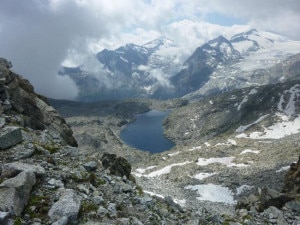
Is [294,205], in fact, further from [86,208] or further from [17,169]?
[17,169]

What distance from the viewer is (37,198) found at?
15023 mm

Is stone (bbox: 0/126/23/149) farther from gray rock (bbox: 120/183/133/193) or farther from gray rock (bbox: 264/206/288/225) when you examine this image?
gray rock (bbox: 264/206/288/225)

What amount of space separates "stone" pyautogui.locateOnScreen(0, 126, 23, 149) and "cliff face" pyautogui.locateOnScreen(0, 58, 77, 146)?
4194mm

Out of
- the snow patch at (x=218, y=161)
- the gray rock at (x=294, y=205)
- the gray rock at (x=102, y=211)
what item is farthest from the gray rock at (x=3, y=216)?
the snow patch at (x=218, y=161)

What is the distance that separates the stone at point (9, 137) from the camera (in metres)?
19.6

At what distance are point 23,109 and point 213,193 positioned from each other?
307ft

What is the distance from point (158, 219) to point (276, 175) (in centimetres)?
11357

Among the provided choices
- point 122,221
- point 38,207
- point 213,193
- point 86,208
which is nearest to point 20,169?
point 38,207

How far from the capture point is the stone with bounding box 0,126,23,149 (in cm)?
1964

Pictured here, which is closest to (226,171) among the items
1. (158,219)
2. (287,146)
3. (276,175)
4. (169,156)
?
(276,175)

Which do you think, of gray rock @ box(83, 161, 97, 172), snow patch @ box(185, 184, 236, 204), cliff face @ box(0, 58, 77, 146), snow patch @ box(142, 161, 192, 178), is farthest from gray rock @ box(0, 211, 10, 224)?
snow patch @ box(142, 161, 192, 178)

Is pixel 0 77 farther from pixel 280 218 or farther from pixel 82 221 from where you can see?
pixel 280 218

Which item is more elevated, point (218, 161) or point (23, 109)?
point (23, 109)

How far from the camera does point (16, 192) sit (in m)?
14.2
